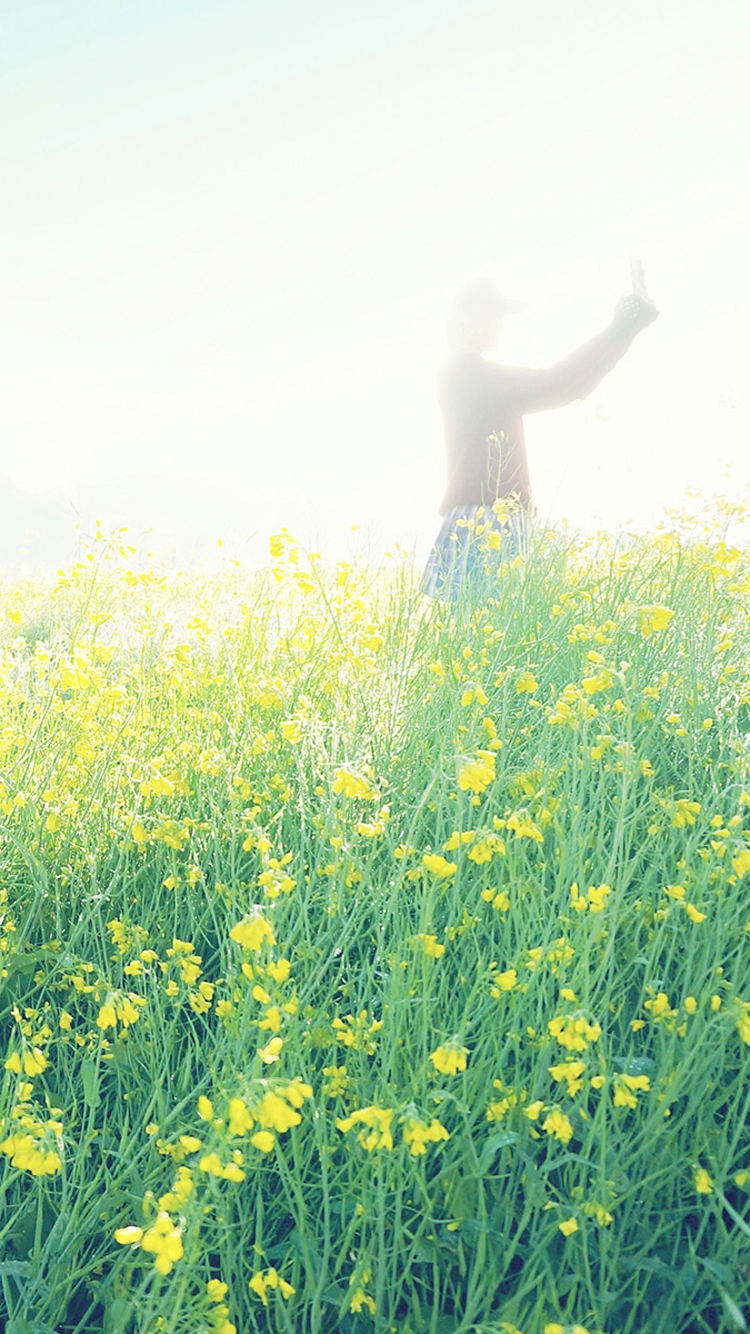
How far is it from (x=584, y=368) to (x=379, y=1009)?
4.26m

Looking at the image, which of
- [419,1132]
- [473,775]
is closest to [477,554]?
[473,775]

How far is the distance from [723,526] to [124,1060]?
291 centimetres

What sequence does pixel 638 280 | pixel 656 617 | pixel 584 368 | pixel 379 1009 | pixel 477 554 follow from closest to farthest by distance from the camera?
pixel 656 617 → pixel 379 1009 → pixel 477 554 → pixel 638 280 → pixel 584 368

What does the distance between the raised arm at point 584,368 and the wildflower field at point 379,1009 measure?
9.96 ft

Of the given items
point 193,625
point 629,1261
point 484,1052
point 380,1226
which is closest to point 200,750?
point 193,625

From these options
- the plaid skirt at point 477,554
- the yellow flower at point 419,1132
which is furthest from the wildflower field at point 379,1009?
the plaid skirt at point 477,554

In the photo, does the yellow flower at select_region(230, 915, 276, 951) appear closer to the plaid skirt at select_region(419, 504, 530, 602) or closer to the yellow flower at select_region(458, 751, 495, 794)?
the yellow flower at select_region(458, 751, 495, 794)

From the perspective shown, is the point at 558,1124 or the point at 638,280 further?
the point at 638,280

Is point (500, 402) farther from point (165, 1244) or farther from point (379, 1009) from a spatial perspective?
point (165, 1244)

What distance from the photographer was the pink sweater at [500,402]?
4.77m

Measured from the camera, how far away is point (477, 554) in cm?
334

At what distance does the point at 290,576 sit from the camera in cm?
242

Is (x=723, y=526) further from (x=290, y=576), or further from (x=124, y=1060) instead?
(x=124, y=1060)

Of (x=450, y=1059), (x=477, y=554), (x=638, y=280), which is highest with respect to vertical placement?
(x=638, y=280)
